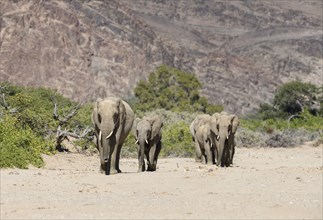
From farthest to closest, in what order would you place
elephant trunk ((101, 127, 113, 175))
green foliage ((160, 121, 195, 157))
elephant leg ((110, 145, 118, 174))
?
green foliage ((160, 121, 195, 157)) → elephant leg ((110, 145, 118, 174)) → elephant trunk ((101, 127, 113, 175))

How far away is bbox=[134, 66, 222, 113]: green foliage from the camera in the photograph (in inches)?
2319

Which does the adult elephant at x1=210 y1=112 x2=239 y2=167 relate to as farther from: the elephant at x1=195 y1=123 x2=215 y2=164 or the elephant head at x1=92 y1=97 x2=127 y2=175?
the elephant head at x1=92 y1=97 x2=127 y2=175

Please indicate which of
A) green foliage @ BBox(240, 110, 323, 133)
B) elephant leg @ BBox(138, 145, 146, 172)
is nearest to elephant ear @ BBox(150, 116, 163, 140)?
elephant leg @ BBox(138, 145, 146, 172)

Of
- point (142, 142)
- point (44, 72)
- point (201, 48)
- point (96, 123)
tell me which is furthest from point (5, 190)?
point (201, 48)

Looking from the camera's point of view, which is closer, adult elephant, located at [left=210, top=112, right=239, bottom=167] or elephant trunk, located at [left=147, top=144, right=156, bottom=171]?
elephant trunk, located at [left=147, top=144, right=156, bottom=171]

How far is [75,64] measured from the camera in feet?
325

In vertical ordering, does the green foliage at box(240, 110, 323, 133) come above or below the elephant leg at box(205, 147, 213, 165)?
below

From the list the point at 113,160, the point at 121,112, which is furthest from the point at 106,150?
the point at 121,112

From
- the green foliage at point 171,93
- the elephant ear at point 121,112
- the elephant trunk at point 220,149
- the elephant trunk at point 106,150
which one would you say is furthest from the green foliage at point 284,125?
the elephant trunk at point 106,150

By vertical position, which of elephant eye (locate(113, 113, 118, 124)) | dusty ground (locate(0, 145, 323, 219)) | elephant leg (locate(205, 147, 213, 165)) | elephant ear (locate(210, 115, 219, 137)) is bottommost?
elephant leg (locate(205, 147, 213, 165))

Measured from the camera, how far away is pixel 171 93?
60.4 meters

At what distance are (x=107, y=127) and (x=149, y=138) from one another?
3.99m

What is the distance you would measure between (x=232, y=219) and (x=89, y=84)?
8823 centimetres

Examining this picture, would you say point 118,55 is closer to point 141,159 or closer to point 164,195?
point 141,159
